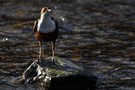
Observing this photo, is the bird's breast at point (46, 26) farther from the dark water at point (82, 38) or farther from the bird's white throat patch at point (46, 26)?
the dark water at point (82, 38)

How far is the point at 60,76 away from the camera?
9.37m

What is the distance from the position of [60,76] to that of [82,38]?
14.6 feet

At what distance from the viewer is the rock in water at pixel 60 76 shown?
9.42 m

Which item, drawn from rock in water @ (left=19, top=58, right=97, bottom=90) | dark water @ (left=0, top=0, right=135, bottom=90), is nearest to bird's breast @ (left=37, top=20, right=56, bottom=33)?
rock in water @ (left=19, top=58, right=97, bottom=90)

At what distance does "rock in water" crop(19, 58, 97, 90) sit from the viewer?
942 centimetres

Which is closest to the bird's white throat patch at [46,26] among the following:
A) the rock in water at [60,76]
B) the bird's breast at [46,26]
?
the bird's breast at [46,26]

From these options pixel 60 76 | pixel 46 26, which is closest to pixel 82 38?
pixel 46 26

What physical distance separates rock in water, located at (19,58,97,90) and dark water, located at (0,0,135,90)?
0.65ft

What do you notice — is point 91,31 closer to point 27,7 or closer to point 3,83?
point 27,7

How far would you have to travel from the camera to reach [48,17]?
9828 millimetres

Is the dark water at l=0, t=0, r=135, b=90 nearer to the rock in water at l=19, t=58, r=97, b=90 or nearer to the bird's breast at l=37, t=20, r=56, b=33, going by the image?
the rock in water at l=19, t=58, r=97, b=90

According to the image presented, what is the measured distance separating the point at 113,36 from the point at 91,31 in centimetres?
77

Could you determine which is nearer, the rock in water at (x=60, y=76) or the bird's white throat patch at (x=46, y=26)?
the rock in water at (x=60, y=76)

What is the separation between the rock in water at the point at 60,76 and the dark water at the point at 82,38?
0.20 meters
